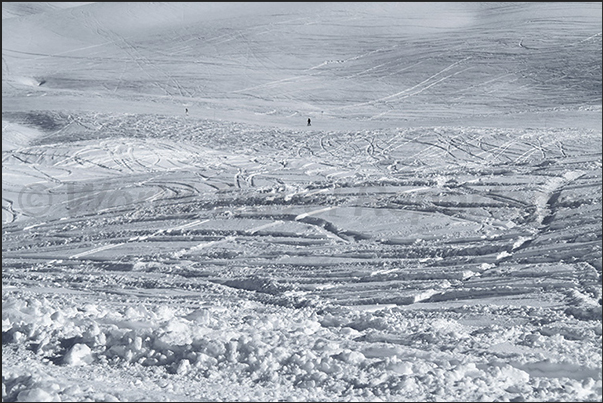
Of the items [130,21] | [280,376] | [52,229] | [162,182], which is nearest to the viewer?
[280,376]

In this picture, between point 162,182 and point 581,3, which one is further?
point 581,3

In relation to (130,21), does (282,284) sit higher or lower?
lower

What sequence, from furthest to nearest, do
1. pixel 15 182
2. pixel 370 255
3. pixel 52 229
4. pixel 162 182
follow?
1. pixel 15 182
2. pixel 162 182
3. pixel 52 229
4. pixel 370 255

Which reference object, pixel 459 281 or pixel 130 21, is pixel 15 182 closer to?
pixel 459 281

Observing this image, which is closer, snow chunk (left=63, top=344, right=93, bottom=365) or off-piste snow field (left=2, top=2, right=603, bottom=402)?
off-piste snow field (left=2, top=2, right=603, bottom=402)

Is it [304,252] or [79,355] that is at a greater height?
[79,355]

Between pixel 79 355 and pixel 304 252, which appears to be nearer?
pixel 79 355

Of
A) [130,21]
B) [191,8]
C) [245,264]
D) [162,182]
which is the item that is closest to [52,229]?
[162,182]

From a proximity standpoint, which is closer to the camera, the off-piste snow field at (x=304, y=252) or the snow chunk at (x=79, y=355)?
the off-piste snow field at (x=304, y=252)
